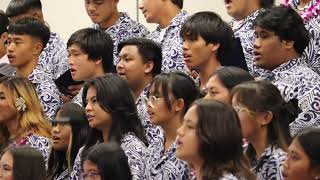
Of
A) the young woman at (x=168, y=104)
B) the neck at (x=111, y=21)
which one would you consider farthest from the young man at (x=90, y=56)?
the young woman at (x=168, y=104)

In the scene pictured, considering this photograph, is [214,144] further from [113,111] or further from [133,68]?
[133,68]

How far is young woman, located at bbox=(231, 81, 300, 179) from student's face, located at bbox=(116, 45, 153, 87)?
1.29m

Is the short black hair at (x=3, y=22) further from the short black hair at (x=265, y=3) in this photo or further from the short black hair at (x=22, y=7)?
the short black hair at (x=265, y=3)

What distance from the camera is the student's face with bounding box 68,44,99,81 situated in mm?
6656

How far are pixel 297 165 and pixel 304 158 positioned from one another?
43 millimetres

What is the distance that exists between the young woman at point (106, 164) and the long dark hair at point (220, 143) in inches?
26.5

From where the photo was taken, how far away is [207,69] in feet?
20.2

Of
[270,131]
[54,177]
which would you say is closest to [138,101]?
[54,177]

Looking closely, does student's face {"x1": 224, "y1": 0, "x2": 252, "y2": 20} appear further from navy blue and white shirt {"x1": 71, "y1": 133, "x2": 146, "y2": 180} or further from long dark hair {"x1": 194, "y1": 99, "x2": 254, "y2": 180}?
long dark hair {"x1": 194, "y1": 99, "x2": 254, "y2": 180}

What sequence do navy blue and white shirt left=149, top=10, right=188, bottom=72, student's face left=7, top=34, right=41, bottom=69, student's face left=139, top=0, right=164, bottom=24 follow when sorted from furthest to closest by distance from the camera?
student's face left=7, top=34, right=41, bottom=69 → student's face left=139, top=0, right=164, bottom=24 → navy blue and white shirt left=149, top=10, right=188, bottom=72

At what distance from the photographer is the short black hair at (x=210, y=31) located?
6199 millimetres

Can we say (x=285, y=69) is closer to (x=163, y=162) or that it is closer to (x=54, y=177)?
(x=163, y=162)

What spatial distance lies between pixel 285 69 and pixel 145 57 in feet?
3.22

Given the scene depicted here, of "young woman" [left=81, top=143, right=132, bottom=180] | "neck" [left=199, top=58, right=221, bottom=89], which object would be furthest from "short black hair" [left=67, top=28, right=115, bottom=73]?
"young woman" [left=81, top=143, right=132, bottom=180]
